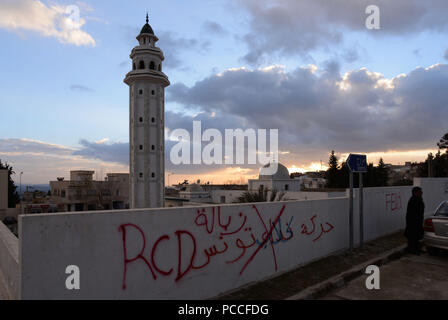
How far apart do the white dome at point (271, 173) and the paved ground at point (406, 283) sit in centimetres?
3974

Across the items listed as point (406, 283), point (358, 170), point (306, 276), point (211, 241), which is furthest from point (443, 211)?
point (211, 241)

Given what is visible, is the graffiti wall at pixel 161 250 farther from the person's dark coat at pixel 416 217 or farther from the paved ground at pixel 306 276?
the person's dark coat at pixel 416 217

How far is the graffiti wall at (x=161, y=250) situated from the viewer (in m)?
3.38

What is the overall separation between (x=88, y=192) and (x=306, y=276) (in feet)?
174

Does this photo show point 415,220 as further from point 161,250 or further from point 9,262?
point 9,262

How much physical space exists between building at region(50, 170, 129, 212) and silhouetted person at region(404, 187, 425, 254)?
51.2 metres

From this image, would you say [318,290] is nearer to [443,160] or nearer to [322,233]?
[322,233]

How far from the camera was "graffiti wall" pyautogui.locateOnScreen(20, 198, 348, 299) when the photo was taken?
338 cm

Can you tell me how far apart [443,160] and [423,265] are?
5559cm

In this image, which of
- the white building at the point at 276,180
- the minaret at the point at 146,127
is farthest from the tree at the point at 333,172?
the minaret at the point at 146,127

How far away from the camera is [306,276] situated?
5.86 meters

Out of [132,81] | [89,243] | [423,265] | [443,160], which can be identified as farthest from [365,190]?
[443,160]

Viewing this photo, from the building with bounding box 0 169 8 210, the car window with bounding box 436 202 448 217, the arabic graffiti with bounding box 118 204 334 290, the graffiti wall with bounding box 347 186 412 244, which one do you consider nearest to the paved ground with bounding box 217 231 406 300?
the arabic graffiti with bounding box 118 204 334 290
